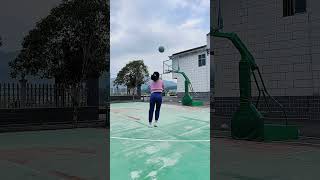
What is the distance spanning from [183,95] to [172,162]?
0.46 metres

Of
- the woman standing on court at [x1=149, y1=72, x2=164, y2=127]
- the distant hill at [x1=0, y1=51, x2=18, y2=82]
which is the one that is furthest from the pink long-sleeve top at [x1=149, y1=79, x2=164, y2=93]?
the distant hill at [x1=0, y1=51, x2=18, y2=82]

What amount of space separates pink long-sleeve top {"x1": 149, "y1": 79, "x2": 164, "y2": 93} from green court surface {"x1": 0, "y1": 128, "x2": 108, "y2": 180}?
8.26ft

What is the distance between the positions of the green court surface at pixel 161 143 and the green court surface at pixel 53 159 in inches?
78.0

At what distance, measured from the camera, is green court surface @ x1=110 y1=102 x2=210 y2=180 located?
255 centimetres

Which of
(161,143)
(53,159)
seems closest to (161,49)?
(161,143)

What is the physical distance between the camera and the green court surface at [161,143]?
2551 mm

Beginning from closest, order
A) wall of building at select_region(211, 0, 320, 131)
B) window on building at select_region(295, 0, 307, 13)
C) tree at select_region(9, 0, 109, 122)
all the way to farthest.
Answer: tree at select_region(9, 0, 109, 122), wall of building at select_region(211, 0, 320, 131), window on building at select_region(295, 0, 307, 13)

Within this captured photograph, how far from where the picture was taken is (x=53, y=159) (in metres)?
6.46

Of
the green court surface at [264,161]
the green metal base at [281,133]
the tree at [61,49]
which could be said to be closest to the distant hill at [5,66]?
the tree at [61,49]

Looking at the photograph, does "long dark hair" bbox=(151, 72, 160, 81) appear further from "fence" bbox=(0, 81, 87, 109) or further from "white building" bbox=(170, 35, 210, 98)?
"fence" bbox=(0, 81, 87, 109)

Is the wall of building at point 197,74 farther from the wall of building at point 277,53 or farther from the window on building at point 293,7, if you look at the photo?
the window on building at point 293,7

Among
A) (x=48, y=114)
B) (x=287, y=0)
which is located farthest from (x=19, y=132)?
(x=287, y=0)

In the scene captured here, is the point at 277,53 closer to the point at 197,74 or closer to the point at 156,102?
the point at 197,74

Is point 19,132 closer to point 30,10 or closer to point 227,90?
point 30,10
